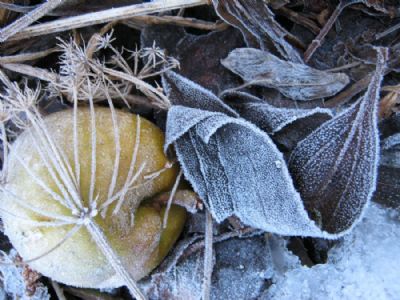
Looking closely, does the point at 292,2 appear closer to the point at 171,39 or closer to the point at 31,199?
the point at 171,39

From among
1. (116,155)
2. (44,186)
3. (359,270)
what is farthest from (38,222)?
(359,270)

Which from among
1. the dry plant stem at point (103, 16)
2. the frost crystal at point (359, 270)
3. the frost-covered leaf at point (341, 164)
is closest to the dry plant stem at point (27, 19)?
the dry plant stem at point (103, 16)

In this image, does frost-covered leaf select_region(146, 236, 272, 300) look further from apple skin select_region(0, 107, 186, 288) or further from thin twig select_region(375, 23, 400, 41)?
thin twig select_region(375, 23, 400, 41)

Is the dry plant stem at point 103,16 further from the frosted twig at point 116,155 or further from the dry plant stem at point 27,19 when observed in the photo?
the frosted twig at point 116,155

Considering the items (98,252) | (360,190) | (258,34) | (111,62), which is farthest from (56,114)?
(360,190)

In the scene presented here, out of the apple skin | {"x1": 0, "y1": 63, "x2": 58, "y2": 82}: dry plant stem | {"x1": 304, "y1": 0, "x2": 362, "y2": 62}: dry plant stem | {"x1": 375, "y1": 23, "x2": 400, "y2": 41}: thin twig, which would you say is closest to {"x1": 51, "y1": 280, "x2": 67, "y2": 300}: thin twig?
the apple skin

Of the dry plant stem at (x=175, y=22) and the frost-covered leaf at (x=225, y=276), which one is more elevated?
the dry plant stem at (x=175, y=22)
